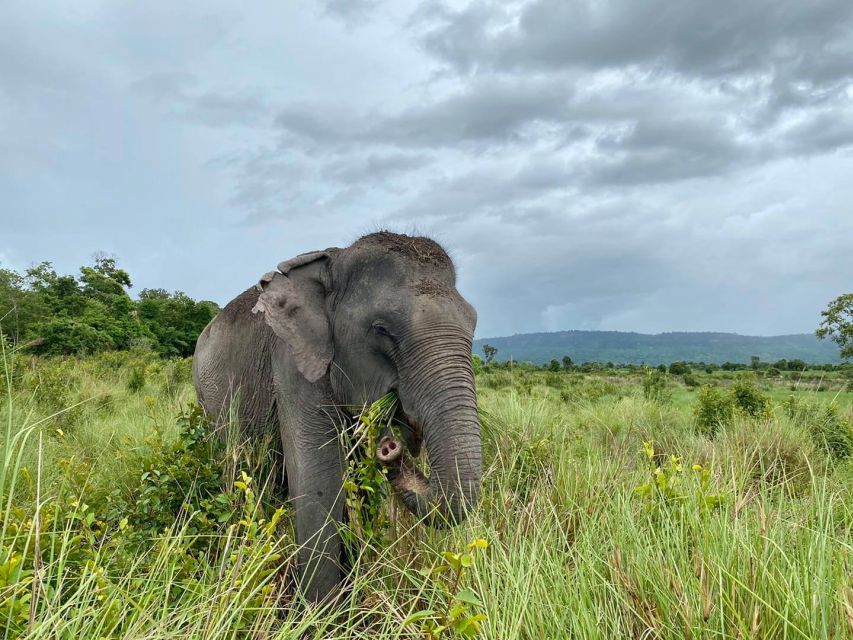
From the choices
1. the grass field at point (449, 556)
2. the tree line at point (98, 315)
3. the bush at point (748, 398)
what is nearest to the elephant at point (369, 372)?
the grass field at point (449, 556)

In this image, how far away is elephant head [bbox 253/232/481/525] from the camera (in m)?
4.00

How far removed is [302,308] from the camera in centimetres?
456

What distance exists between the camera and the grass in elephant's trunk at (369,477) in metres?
3.87

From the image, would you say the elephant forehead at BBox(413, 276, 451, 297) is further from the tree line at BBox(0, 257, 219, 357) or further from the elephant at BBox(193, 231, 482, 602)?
the tree line at BBox(0, 257, 219, 357)

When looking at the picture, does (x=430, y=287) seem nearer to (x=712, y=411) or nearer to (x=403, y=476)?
(x=403, y=476)

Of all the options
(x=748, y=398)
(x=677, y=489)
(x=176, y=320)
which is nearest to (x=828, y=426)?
(x=748, y=398)

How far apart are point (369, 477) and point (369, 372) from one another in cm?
77

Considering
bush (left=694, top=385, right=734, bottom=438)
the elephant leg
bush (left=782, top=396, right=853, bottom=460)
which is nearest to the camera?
the elephant leg

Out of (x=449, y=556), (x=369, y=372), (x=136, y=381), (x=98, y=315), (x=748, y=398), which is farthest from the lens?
(x=98, y=315)

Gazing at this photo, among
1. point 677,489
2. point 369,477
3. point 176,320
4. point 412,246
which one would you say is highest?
point 176,320

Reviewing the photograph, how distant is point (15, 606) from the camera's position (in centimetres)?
248

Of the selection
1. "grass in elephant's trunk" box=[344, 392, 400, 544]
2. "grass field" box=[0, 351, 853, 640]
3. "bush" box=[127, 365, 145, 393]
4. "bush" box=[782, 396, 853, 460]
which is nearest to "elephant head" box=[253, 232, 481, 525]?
"grass in elephant's trunk" box=[344, 392, 400, 544]

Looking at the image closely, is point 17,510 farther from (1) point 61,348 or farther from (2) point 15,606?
(1) point 61,348

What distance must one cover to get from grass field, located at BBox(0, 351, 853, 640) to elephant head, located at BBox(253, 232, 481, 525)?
420 millimetres
